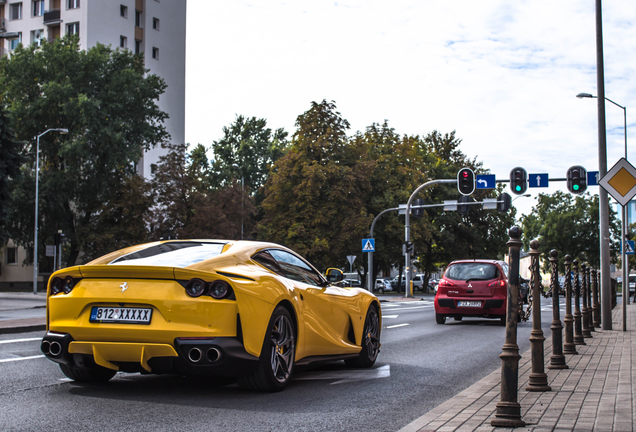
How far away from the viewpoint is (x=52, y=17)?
Result: 57.2m

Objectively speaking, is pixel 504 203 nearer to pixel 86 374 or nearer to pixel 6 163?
pixel 6 163

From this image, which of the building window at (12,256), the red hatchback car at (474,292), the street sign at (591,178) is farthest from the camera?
the building window at (12,256)

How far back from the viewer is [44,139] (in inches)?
1839

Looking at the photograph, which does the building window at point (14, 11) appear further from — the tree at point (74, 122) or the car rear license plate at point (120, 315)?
the car rear license plate at point (120, 315)

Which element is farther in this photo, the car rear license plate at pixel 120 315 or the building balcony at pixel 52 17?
the building balcony at pixel 52 17

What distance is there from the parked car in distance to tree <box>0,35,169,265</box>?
28722 millimetres

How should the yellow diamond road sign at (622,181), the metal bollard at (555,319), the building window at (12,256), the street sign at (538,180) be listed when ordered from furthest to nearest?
1. the building window at (12,256)
2. the street sign at (538,180)
3. the yellow diamond road sign at (622,181)
4. the metal bollard at (555,319)

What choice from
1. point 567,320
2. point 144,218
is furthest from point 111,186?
point 567,320

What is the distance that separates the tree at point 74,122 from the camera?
44.3m

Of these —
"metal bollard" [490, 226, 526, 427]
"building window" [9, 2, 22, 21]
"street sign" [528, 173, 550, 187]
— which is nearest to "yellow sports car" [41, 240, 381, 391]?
"metal bollard" [490, 226, 526, 427]

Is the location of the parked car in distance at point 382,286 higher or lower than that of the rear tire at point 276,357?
lower

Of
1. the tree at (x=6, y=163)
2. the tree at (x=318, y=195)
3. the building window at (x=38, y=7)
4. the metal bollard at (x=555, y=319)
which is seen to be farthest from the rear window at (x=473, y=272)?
the building window at (x=38, y=7)

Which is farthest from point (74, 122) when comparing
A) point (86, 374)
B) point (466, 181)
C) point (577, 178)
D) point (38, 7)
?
point (86, 374)

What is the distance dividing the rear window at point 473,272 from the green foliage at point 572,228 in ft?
204
